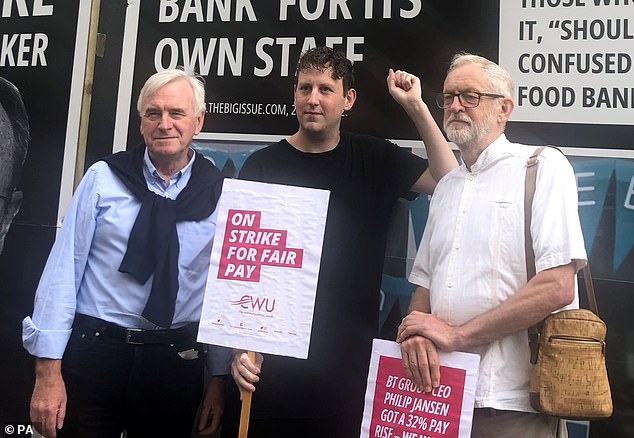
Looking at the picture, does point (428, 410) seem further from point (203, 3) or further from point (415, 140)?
point (203, 3)

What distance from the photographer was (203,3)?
2.67 meters

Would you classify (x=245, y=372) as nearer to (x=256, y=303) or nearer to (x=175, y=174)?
(x=256, y=303)

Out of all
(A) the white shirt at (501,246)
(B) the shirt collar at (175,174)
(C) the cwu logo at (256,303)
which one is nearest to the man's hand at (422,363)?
(A) the white shirt at (501,246)

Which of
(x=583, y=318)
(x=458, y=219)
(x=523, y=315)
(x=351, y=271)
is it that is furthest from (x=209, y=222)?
(x=583, y=318)

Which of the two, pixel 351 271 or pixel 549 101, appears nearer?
pixel 351 271

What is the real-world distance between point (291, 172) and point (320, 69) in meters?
0.39

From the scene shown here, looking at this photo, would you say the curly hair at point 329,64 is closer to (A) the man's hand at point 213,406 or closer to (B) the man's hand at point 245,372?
(B) the man's hand at point 245,372

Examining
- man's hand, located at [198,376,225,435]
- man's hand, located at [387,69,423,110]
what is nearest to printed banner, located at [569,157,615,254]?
man's hand, located at [387,69,423,110]

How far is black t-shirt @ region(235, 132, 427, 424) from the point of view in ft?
6.96

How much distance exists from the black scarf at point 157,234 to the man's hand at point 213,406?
374 millimetres

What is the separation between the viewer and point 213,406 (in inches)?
89.8

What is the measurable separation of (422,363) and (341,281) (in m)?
0.47

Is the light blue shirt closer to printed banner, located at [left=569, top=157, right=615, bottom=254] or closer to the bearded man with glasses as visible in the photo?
the bearded man with glasses

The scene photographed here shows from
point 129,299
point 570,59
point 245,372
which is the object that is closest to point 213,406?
point 245,372
